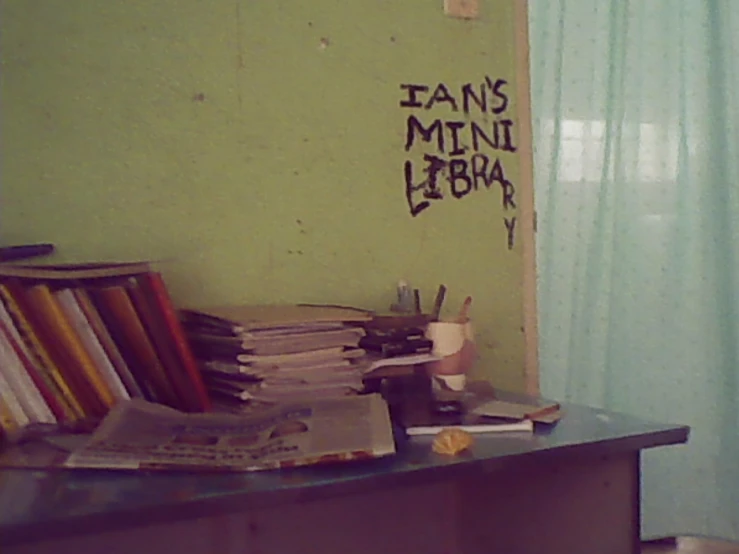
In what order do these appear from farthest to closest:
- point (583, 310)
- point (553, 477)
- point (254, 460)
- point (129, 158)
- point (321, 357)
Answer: point (583, 310) < point (129, 158) < point (321, 357) < point (553, 477) < point (254, 460)

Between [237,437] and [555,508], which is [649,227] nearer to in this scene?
[555,508]

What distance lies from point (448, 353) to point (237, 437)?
0.36 meters

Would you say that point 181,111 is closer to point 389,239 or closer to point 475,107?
point 389,239

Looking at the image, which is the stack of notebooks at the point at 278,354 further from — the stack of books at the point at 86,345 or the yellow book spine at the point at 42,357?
the yellow book spine at the point at 42,357

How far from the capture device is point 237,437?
77cm

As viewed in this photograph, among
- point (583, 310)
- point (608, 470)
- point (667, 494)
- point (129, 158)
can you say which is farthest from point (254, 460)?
point (667, 494)

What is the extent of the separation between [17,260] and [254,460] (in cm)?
46

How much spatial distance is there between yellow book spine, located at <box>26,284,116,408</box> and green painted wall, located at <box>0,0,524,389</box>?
19 cm

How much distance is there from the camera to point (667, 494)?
63.3 inches

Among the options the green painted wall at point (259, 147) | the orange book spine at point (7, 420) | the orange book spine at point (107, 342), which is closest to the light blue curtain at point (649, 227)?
the green painted wall at point (259, 147)

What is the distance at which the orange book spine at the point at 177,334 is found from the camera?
909 mm

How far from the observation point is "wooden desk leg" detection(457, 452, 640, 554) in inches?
30.5

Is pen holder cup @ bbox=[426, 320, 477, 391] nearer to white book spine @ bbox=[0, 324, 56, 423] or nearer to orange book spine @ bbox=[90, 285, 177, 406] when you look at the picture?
orange book spine @ bbox=[90, 285, 177, 406]

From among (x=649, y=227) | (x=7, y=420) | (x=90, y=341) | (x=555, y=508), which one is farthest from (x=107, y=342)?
(x=649, y=227)
